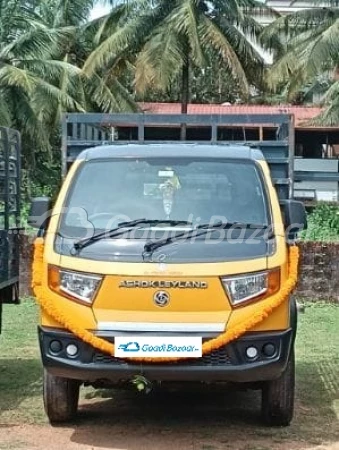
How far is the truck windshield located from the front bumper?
0.85 meters

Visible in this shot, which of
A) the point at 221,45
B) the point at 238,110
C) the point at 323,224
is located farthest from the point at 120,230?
the point at 238,110

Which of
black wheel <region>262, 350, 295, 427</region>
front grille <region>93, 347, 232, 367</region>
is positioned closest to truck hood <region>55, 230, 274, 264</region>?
front grille <region>93, 347, 232, 367</region>

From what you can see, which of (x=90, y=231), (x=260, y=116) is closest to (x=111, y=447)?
(x=90, y=231)

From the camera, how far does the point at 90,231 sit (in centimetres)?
563

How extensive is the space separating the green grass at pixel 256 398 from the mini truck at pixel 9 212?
91 cm

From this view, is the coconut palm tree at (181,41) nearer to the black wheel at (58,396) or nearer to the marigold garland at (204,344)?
the black wheel at (58,396)

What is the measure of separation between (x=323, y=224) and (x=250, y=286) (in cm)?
987

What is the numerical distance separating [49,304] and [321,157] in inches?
981

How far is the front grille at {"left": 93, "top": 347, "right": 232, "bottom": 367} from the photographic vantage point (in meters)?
5.20

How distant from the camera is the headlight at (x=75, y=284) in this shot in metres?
5.29

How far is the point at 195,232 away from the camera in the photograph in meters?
5.54

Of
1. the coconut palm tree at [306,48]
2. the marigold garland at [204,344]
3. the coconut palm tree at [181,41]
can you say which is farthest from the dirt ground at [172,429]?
the coconut palm tree at [181,41]

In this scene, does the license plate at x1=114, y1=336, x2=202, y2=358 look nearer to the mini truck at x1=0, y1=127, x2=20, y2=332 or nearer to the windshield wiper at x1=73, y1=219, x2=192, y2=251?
the windshield wiper at x1=73, y1=219, x2=192, y2=251

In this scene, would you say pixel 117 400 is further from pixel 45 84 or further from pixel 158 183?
pixel 45 84
